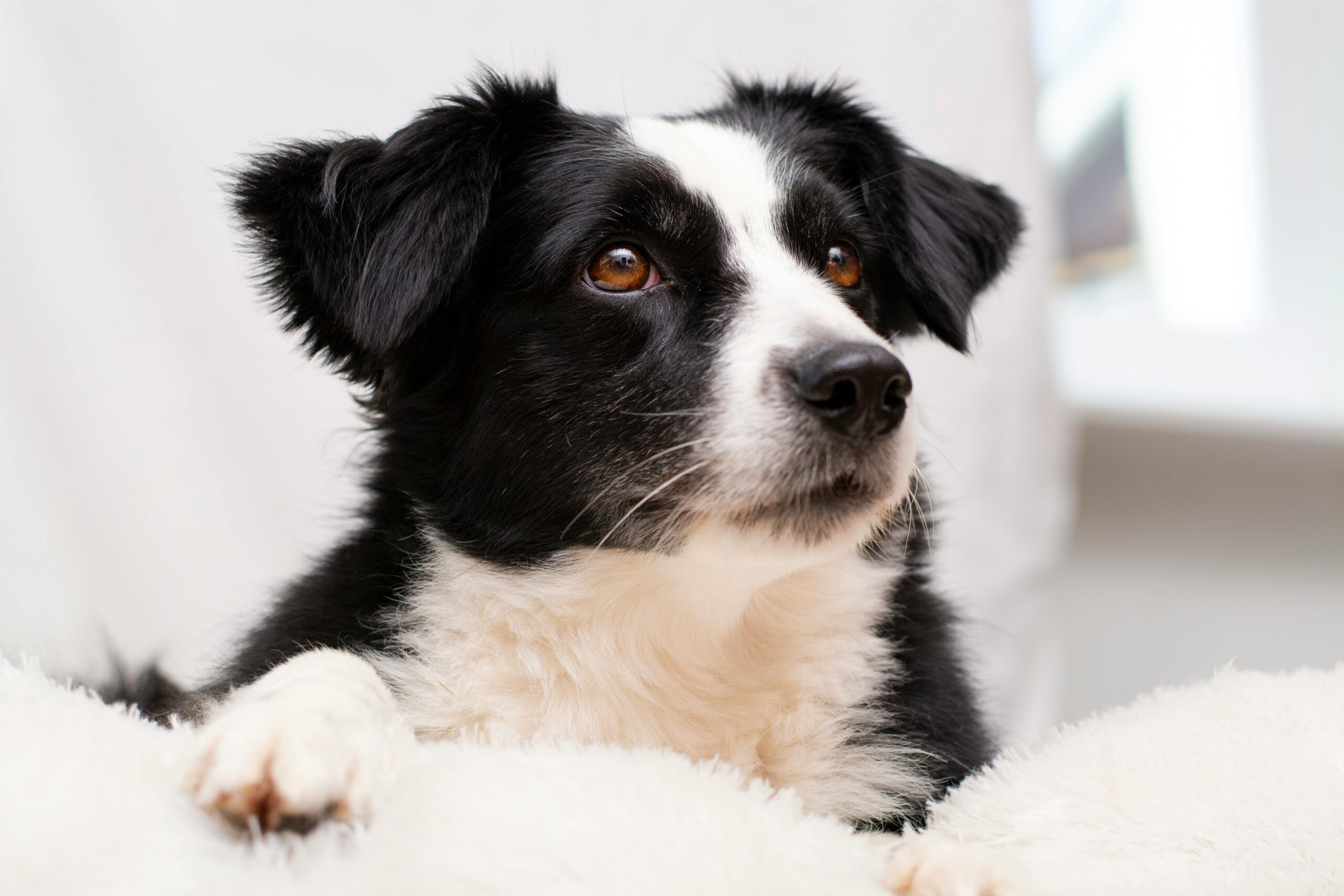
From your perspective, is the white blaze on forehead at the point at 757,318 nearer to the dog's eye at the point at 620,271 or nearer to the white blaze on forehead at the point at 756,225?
the white blaze on forehead at the point at 756,225

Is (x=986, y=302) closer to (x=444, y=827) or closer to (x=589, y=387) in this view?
(x=589, y=387)

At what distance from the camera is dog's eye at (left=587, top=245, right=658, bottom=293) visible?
5.14 ft

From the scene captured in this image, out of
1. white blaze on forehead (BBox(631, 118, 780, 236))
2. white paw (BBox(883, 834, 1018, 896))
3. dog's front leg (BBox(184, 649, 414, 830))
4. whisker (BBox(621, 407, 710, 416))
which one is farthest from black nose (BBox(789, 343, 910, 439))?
dog's front leg (BBox(184, 649, 414, 830))

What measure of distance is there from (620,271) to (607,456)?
281 millimetres

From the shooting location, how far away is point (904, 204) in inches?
76.9

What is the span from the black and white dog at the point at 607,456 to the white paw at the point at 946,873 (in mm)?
340

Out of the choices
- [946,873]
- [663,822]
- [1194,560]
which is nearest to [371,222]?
[663,822]

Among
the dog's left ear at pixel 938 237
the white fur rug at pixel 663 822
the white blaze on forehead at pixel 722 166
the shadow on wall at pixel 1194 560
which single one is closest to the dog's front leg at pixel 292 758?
the white fur rug at pixel 663 822

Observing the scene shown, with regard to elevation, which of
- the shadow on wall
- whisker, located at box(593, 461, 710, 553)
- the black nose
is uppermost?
the black nose

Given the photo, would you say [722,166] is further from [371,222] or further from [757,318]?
[371,222]

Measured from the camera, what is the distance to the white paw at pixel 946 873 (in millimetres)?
1107

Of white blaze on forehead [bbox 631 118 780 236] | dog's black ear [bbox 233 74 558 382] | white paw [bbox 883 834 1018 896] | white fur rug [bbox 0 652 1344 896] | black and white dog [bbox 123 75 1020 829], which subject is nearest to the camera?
white fur rug [bbox 0 652 1344 896]

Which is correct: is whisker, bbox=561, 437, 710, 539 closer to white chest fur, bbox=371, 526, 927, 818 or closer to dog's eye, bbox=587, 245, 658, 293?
white chest fur, bbox=371, 526, 927, 818

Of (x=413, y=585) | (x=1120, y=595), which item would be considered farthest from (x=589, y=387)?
(x=1120, y=595)
